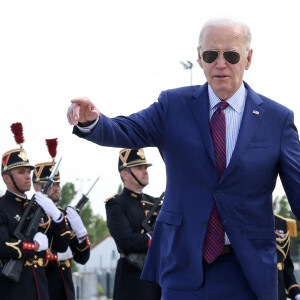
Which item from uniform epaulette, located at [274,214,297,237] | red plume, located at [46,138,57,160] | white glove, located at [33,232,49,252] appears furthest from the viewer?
uniform epaulette, located at [274,214,297,237]

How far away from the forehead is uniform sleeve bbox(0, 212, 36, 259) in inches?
191

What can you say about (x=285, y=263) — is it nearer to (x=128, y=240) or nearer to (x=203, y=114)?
(x=128, y=240)

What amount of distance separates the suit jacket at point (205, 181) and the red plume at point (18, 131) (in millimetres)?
5273

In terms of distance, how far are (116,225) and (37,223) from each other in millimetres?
997

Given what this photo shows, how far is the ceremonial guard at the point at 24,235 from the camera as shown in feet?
26.7

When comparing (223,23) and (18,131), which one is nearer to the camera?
(223,23)

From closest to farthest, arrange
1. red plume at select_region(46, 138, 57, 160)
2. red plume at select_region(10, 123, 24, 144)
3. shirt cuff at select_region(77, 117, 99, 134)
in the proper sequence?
1. shirt cuff at select_region(77, 117, 99, 134)
2. red plume at select_region(10, 123, 24, 144)
3. red plume at select_region(46, 138, 57, 160)

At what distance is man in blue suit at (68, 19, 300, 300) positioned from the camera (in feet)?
11.9

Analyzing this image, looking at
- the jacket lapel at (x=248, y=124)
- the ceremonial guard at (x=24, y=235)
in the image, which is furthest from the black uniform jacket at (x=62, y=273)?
the jacket lapel at (x=248, y=124)

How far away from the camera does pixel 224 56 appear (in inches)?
148

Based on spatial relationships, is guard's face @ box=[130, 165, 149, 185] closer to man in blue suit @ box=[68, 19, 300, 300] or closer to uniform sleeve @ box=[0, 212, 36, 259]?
uniform sleeve @ box=[0, 212, 36, 259]

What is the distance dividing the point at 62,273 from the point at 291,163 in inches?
259

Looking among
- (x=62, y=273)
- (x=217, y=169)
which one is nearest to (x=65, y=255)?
(x=62, y=273)

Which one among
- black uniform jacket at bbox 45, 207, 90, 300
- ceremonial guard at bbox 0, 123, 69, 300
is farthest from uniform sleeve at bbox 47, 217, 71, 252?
black uniform jacket at bbox 45, 207, 90, 300
